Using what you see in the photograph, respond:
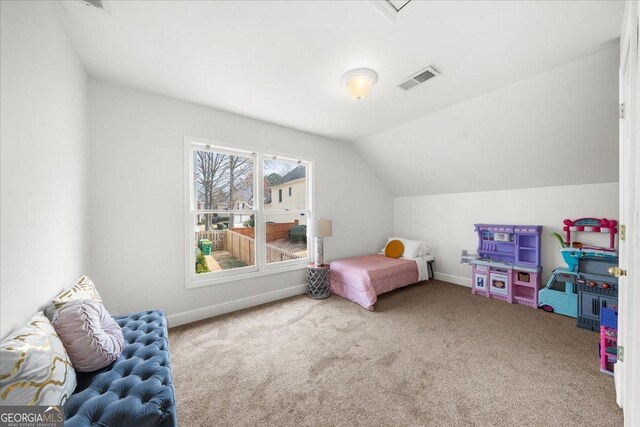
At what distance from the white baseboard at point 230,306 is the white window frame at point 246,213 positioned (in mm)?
295

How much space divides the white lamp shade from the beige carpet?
1146 millimetres

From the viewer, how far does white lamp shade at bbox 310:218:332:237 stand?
3658mm

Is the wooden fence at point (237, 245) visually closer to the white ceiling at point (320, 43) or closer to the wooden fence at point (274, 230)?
the wooden fence at point (274, 230)

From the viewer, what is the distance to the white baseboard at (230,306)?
279cm

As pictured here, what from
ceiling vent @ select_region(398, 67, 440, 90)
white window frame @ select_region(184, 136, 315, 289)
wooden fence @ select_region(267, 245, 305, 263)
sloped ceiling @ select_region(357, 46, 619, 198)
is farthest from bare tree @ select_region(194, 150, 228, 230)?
sloped ceiling @ select_region(357, 46, 619, 198)

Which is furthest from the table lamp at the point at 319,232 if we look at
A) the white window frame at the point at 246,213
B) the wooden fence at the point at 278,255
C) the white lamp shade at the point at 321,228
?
the wooden fence at the point at 278,255

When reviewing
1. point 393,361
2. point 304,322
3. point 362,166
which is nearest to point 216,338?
point 304,322

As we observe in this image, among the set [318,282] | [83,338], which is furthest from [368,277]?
[83,338]

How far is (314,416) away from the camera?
5.03 feet

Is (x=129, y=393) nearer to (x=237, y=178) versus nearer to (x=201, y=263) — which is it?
(x=201, y=263)

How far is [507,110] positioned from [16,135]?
13.4ft

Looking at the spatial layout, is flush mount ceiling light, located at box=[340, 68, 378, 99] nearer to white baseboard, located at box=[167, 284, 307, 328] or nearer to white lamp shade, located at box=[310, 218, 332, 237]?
white lamp shade, located at box=[310, 218, 332, 237]

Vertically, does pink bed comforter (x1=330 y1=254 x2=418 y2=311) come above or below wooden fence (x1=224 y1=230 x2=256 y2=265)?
below

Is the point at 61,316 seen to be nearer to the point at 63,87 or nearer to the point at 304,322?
the point at 63,87
